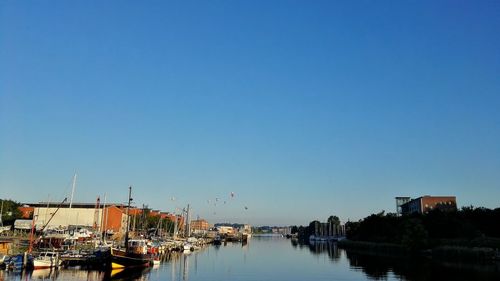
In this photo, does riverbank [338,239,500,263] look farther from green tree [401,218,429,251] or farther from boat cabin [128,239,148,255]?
boat cabin [128,239,148,255]

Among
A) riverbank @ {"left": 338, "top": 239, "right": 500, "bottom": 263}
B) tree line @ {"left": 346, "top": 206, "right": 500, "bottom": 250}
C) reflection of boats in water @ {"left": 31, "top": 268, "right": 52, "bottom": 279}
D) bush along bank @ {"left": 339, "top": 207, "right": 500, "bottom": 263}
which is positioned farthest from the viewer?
tree line @ {"left": 346, "top": 206, "right": 500, "bottom": 250}

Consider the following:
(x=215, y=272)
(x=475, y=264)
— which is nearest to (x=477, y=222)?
(x=475, y=264)

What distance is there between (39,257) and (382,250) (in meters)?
110

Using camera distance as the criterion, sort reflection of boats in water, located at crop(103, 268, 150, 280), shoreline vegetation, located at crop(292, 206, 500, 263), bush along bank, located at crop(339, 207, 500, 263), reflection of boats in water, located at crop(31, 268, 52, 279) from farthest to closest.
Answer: bush along bank, located at crop(339, 207, 500, 263) < shoreline vegetation, located at crop(292, 206, 500, 263) < reflection of boats in water, located at crop(103, 268, 150, 280) < reflection of boats in water, located at crop(31, 268, 52, 279)

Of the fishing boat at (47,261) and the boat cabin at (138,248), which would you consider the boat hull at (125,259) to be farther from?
the fishing boat at (47,261)

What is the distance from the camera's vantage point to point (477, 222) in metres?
Result: 134

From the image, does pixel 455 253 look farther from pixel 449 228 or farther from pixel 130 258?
pixel 130 258

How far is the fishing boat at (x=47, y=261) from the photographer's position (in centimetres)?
6661

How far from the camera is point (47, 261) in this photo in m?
68.6

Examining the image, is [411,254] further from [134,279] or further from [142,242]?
[134,279]

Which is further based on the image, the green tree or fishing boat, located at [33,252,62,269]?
the green tree

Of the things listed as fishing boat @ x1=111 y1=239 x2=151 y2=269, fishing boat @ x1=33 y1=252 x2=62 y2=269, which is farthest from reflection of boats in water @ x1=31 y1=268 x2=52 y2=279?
fishing boat @ x1=111 y1=239 x2=151 y2=269

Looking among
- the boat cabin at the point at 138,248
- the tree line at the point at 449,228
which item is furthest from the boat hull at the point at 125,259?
the tree line at the point at 449,228

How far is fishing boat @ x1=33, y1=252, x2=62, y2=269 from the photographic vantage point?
66613mm
